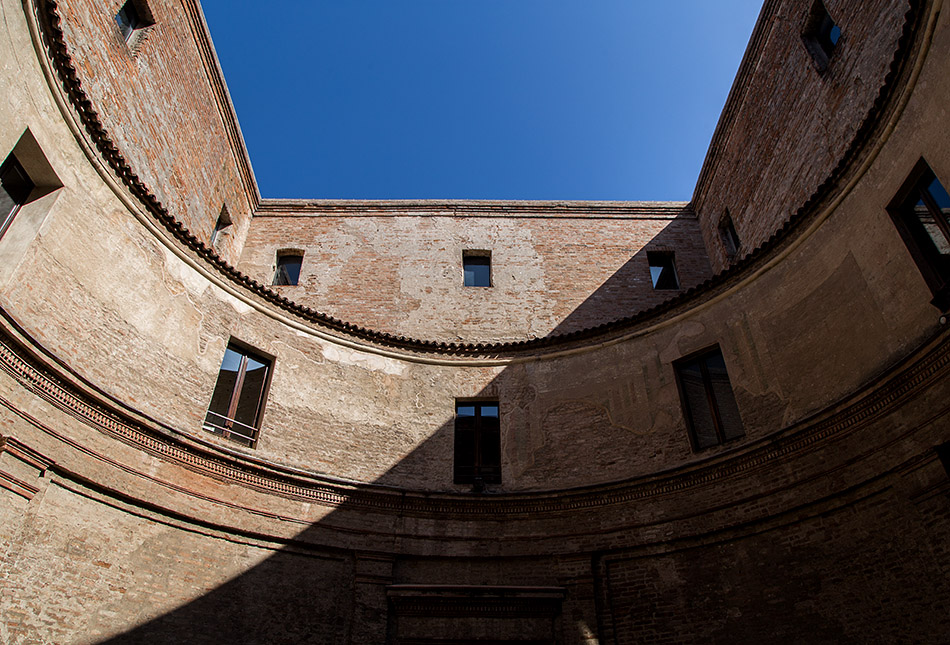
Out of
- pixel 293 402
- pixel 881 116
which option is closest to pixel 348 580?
pixel 293 402

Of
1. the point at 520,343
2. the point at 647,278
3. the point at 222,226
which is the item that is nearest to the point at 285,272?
the point at 222,226

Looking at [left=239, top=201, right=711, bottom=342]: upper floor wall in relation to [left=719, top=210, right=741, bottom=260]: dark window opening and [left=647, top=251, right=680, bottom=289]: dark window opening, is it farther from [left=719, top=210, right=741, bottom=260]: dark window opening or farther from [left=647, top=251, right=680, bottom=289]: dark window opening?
[left=719, top=210, right=741, bottom=260]: dark window opening

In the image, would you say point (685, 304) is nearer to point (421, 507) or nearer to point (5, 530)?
point (421, 507)

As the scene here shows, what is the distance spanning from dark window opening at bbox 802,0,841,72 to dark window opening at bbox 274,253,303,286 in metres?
11.4

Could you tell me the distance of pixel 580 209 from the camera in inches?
642

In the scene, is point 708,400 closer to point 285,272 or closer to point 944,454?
point 944,454

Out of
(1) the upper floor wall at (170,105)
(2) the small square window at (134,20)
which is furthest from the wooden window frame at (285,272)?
(2) the small square window at (134,20)

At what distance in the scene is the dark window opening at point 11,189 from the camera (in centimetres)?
719

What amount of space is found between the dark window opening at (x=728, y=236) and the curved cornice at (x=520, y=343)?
3.87 meters

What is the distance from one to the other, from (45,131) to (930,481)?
34.4 ft

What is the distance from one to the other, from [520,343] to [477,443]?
1.98 m

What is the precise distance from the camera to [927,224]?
281 inches

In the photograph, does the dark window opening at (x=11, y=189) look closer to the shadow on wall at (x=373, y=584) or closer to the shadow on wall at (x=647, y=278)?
the shadow on wall at (x=373, y=584)

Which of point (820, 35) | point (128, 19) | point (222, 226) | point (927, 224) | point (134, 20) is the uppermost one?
point (134, 20)
